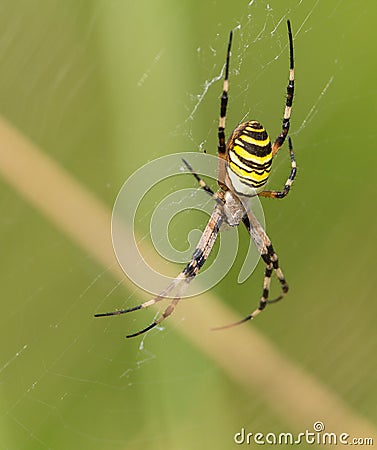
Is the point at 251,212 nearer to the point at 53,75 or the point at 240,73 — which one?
the point at 240,73

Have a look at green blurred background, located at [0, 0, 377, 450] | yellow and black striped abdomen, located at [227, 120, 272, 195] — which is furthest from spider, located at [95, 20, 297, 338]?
green blurred background, located at [0, 0, 377, 450]

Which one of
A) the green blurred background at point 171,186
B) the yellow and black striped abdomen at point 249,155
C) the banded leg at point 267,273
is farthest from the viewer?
the banded leg at point 267,273

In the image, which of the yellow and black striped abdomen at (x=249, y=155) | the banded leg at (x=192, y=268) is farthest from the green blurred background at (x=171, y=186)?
the yellow and black striped abdomen at (x=249, y=155)

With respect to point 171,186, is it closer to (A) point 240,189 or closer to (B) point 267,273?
(A) point 240,189

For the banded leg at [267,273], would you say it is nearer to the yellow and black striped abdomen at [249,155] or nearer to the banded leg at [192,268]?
the banded leg at [192,268]

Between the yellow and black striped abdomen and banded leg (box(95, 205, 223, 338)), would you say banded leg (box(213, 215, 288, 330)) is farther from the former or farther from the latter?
the yellow and black striped abdomen

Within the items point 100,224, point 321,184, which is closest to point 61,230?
point 100,224

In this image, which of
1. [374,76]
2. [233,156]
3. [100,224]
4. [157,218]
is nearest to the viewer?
[233,156]

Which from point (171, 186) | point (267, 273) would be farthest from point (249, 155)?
point (267, 273)
